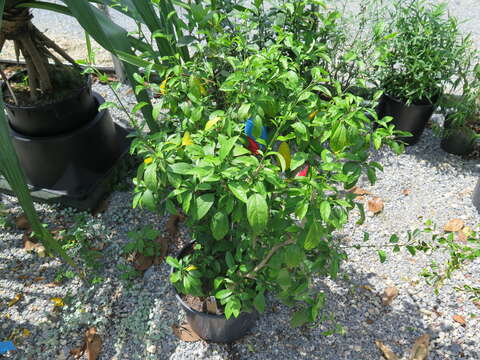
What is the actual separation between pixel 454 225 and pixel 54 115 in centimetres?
219

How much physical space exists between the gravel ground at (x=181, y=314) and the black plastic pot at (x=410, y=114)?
2.10 feet

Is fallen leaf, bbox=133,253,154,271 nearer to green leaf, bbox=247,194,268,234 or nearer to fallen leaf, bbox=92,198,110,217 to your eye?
fallen leaf, bbox=92,198,110,217

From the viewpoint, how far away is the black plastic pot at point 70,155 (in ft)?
6.63

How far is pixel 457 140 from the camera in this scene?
250 centimetres

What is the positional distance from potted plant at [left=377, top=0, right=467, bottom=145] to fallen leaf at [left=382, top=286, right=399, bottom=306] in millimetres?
1188

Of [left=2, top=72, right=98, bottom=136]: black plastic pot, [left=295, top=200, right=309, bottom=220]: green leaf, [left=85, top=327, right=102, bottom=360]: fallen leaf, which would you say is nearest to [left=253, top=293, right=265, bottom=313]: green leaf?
[left=295, top=200, right=309, bottom=220]: green leaf

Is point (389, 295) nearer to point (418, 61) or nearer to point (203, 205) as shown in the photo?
point (203, 205)

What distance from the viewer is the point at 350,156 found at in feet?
3.21

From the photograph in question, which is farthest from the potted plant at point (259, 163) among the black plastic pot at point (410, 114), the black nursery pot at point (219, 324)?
the black plastic pot at point (410, 114)

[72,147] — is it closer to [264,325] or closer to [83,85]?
[83,85]

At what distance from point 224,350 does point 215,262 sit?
0.45 metres

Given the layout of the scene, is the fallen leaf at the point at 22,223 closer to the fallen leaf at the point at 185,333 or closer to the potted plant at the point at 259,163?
the fallen leaf at the point at 185,333

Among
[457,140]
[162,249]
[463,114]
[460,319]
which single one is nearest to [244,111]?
[162,249]

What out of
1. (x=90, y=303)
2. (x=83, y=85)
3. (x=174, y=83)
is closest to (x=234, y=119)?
(x=174, y=83)
